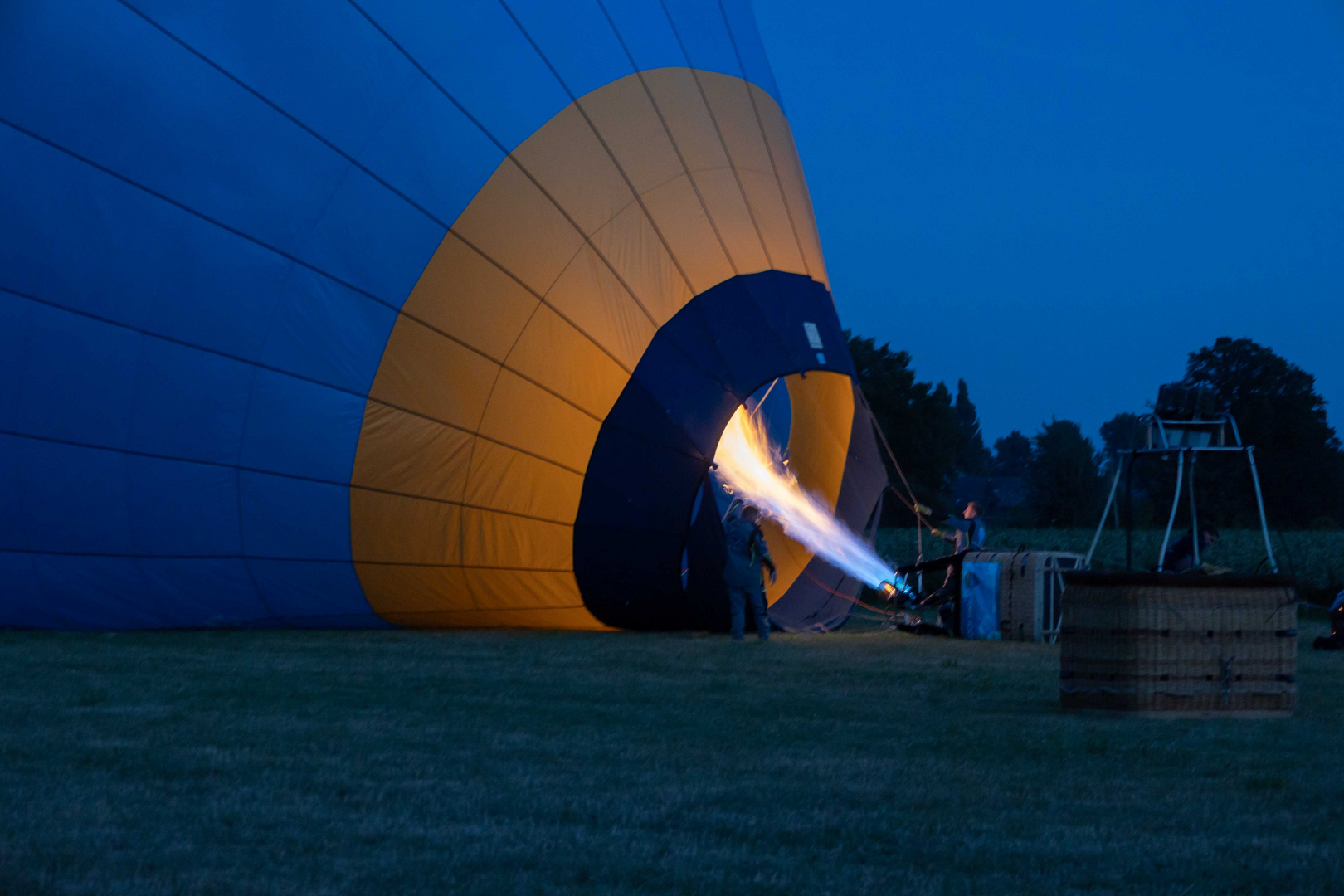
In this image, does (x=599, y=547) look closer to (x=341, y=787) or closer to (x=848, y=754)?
(x=848, y=754)

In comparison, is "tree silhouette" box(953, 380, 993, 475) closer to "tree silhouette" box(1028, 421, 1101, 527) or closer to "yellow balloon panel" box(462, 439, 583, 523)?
"tree silhouette" box(1028, 421, 1101, 527)

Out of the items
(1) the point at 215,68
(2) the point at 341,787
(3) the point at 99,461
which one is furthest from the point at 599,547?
(2) the point at 341,787

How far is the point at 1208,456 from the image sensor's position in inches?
1654

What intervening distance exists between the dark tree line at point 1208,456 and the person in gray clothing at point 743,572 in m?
28.0

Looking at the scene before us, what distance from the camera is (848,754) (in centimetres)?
450

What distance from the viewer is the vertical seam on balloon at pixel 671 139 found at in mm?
8461

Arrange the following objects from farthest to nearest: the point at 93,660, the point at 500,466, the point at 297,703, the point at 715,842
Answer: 1. the point at 500,466
2. the point at 93,660
3. the point at 297,703
4. the point at 715,842

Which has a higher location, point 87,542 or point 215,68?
point 215,68

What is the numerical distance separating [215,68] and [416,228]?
1341 millimetres

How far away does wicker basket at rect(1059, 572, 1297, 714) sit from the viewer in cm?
568

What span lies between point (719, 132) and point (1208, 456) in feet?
121

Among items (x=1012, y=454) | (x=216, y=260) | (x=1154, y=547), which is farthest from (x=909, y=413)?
(x=1012, y=454)

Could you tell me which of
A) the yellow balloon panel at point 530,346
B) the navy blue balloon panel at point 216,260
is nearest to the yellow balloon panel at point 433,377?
the yellow balloon panel at point 530,346

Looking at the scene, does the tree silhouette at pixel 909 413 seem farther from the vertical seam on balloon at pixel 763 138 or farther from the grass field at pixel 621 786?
the grass field at pixel 621 786
